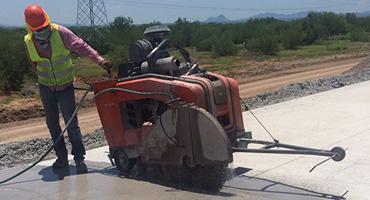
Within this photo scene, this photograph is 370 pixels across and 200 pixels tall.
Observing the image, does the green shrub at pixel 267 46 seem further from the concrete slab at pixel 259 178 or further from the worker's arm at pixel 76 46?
the worker's arm at pixel 76 46

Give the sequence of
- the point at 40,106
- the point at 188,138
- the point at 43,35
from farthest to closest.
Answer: the point at 40,106 → the point at 43,35 → the point at 188,138

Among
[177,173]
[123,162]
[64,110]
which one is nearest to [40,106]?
[64,110]

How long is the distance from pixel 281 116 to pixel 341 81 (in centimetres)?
642

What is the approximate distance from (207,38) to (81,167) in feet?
159

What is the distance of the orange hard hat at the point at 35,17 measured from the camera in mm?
6242

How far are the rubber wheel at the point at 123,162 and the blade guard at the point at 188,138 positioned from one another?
51 cm

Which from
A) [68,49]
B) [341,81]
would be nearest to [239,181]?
[68,49]

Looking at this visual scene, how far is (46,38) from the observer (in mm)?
6383

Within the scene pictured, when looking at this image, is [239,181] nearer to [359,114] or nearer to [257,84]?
[359,114]

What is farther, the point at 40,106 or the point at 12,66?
the point at 12,66

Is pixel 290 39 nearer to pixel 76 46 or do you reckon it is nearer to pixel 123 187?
pixel 76 46

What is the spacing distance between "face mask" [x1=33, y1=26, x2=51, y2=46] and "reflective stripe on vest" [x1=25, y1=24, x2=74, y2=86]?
6cm

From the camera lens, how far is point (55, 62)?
6.48 m

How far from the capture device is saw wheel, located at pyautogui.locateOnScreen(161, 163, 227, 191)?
17.6 ft
